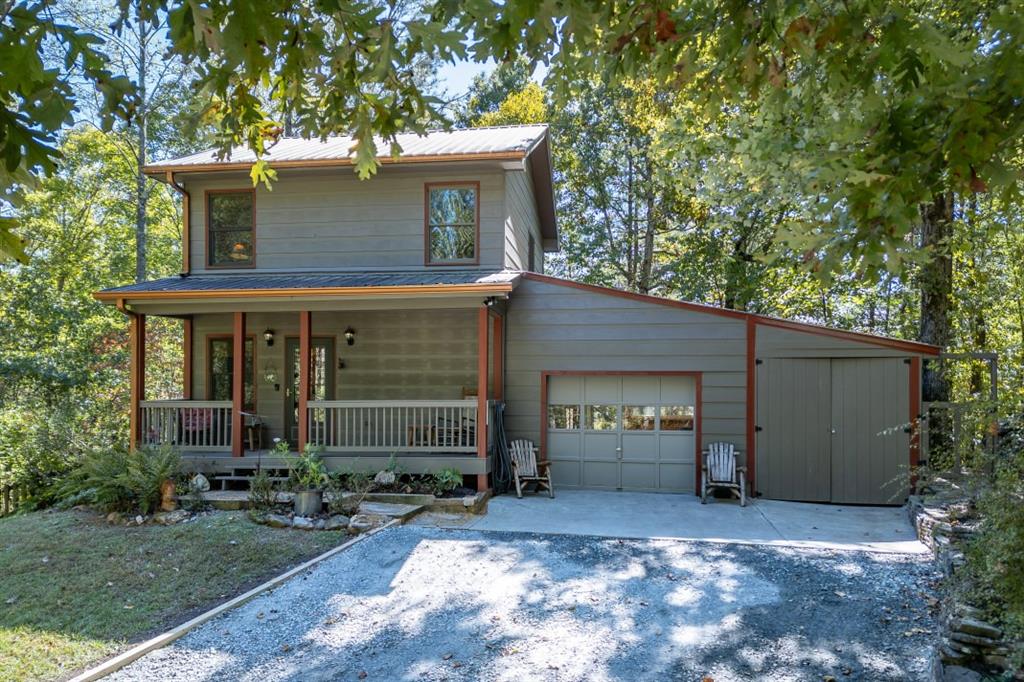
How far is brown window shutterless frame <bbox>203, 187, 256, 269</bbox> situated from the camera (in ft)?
37.5

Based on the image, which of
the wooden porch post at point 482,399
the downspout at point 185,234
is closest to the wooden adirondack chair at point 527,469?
the wooden porch post at point 482,399

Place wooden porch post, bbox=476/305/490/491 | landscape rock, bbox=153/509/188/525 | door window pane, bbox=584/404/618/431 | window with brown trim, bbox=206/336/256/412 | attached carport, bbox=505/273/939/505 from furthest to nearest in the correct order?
window with brown trim, bbox=206/336/256/412, door window pane, bbox=584/404/618/431, attached carport, bbox=505/273/939/505, wooden porch post, bbox=476/305/490/491, landscape rock, bbox=153/509/188/525

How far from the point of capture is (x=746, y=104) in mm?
6770

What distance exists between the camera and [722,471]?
31.8ft

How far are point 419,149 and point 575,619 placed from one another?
826cm

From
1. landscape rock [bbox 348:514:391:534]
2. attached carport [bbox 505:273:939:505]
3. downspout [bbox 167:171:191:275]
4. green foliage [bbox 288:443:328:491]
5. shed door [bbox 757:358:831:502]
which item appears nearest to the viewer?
landscape rock [bbox 348:514:391:534]

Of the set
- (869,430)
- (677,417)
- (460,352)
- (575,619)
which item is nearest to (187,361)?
(460,352)

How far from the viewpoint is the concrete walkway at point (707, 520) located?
7414 mm

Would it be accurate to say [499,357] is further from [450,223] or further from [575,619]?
[575,619]

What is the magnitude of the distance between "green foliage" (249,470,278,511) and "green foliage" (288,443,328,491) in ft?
1.10

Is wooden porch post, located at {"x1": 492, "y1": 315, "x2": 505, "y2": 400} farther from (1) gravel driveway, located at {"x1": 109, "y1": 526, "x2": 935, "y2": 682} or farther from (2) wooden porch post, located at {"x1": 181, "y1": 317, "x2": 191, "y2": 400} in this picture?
(2) wooden porch post, located at {"x1": 181, "y1": 317, "x2": 191, "y2": 400}

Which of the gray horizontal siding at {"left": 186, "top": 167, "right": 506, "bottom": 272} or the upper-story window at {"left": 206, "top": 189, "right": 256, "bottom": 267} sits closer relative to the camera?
the gray horizontal siding at {"left": 186, "top": 167, "right": 506, "bottom": 272}

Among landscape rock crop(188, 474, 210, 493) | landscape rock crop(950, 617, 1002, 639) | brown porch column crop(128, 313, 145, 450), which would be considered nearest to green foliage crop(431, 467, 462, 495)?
landscape rock crop(188, 474, 210, 493)

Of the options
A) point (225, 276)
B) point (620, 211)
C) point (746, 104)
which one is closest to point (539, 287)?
point (746, 104)
